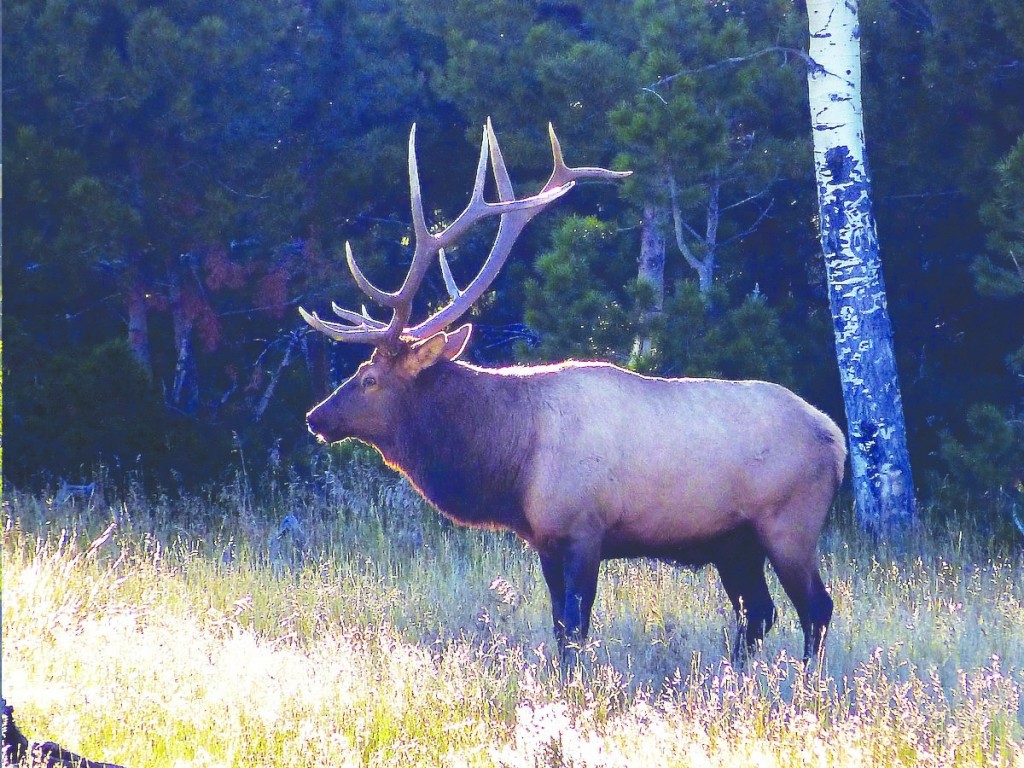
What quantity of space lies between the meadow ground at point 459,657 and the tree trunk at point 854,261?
53cm

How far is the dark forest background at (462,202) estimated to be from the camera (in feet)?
28.8

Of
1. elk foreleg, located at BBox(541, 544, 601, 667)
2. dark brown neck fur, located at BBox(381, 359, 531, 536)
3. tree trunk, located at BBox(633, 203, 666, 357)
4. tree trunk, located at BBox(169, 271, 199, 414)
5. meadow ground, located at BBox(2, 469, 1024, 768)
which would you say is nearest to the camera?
meadow ground, located at BBox(2, 469, 1024, 768)

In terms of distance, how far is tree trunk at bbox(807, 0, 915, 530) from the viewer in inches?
330

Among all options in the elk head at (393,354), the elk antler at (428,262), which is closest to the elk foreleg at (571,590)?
the elk head at (393,354)

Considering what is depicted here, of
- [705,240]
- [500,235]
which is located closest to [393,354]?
[500,235]

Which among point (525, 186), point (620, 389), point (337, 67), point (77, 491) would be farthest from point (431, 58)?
point (620, 389)

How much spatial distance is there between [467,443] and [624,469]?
0.87 meters

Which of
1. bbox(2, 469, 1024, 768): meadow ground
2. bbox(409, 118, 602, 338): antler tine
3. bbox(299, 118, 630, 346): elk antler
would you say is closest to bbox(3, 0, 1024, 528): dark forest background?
bbox(2, 469, 1024, 768): meadow ground

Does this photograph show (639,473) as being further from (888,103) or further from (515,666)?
(888,103)

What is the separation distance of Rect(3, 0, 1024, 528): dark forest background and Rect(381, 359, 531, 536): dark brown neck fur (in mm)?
2271

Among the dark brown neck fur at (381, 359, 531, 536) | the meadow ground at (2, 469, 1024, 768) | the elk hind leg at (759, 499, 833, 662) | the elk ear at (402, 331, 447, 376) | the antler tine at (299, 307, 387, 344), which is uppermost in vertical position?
the antler tine at (299, 307, 387, 344)

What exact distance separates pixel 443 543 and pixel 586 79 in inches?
152

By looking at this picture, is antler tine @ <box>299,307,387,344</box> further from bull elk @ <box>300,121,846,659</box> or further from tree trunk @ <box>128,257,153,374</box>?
tree trunk @ <box>128,257,153,374</box>

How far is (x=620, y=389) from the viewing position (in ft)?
20.1
